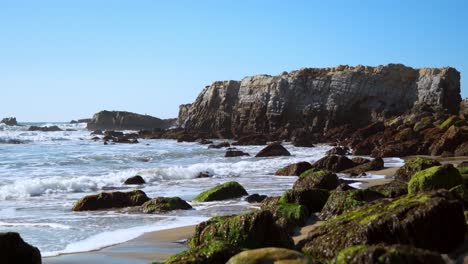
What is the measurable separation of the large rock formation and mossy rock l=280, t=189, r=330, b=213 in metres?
65.1

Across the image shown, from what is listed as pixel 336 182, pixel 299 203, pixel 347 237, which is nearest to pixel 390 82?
pixel 336 182

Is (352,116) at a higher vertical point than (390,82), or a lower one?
lower

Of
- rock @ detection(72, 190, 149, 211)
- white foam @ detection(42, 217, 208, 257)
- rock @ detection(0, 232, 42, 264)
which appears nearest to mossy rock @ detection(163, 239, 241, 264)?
rock @ detection(0, 232, 42, 264)

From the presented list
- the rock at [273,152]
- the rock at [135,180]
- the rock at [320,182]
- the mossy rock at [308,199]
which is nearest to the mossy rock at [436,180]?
the mossy rock at [308,199]

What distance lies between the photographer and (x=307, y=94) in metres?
43.2

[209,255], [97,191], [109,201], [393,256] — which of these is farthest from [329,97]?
[393,256]

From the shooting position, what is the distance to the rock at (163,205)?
10469 mm

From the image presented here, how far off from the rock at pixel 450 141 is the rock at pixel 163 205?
13130mm

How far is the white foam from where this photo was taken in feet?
24.1

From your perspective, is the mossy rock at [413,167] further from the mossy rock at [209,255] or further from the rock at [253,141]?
the rock at [253,141]

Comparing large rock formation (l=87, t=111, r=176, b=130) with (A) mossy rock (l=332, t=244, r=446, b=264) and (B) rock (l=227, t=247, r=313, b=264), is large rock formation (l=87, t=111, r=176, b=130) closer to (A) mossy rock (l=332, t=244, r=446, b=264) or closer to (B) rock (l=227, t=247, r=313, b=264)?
(B) rock (l=227, t=247, r=313, b=264)

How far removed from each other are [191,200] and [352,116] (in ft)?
98.1

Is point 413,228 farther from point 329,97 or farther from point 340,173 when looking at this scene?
point 329,97

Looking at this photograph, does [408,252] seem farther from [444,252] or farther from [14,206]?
[14,206]
